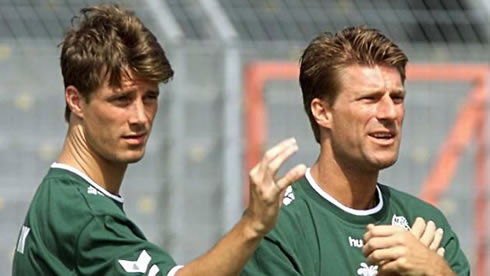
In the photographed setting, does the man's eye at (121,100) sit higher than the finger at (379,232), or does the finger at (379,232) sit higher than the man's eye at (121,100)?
the man's eye at (121,100)

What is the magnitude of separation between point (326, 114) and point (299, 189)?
0.78 feet

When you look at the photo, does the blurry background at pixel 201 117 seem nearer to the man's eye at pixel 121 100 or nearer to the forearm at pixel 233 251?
the man's eye at pixel 121 100

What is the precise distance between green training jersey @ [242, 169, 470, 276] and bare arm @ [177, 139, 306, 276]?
479 millimetres

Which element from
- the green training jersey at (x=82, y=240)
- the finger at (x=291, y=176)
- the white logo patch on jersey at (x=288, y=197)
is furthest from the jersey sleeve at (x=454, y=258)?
the finger at (x=291, y=176)

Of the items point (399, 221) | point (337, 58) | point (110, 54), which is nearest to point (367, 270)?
point (399, 221)

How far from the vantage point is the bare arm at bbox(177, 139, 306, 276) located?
3.09 metres

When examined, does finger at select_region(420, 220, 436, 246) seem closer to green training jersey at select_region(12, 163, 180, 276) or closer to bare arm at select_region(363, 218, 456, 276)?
bare arm at select_region(363, 218, 456, 276)

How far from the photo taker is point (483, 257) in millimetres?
7695

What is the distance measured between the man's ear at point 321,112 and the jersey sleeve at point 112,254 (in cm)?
75

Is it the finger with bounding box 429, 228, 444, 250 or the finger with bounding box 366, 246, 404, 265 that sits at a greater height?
the finger with bounding box 429, 228, 444, 250

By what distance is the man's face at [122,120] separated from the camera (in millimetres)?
3674

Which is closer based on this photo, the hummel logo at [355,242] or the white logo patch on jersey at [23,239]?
the white logo patch on jersey at [23,239]

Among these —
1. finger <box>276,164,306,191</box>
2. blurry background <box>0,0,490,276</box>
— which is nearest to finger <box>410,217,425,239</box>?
finger <box>276,164,306,191</box>

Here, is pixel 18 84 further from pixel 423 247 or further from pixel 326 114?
pixel 423 247
